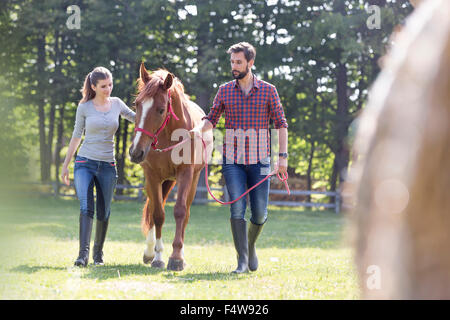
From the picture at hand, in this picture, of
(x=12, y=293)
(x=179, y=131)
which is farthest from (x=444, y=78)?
(x=179, y=131)

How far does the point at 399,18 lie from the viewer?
67.7ft

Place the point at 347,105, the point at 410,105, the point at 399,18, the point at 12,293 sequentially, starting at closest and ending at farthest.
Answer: the point at 410,105 < the point at 12,293 < the point at 399,18 < the point at 347,105

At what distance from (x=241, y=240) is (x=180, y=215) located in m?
0.78

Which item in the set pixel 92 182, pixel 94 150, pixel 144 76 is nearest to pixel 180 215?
pixel 92 182

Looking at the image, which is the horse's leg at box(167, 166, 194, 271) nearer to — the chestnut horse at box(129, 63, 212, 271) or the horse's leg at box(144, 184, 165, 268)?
the chestnut horse at box(129, 63, 212, 271)

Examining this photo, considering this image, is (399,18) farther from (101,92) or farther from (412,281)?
(412,281)

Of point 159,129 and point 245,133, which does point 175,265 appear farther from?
point 245,133

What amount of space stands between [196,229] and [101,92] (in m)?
8.21

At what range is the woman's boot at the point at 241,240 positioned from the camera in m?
5.84

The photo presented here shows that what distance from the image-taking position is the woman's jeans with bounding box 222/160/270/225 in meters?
5.70

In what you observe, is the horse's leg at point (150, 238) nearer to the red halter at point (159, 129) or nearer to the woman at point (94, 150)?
the woman at point (94, 150)

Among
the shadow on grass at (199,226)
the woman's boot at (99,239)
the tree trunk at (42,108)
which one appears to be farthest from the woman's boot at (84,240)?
the tree trunk at (42,108)

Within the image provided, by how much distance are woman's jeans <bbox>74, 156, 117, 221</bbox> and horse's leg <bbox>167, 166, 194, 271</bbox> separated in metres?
0.75

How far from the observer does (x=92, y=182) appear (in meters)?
6.33
